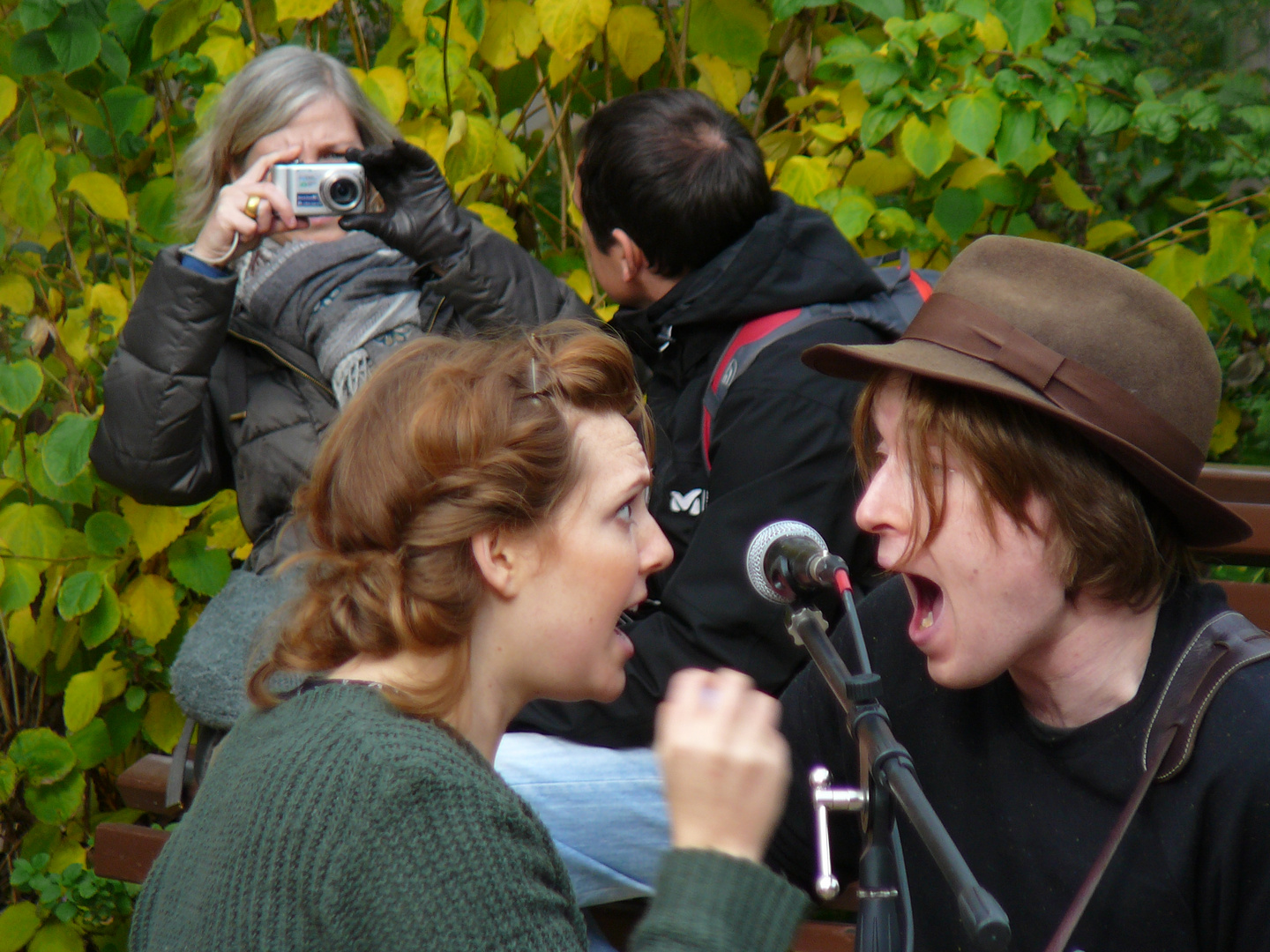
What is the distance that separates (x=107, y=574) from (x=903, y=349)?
2.15 metres

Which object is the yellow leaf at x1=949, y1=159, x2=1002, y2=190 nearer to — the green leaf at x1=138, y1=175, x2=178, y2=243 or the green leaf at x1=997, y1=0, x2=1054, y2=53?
the green leaf at x1=997, y1=0, x2=1054, y2=53

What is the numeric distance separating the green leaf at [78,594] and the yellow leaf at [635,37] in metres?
1.75

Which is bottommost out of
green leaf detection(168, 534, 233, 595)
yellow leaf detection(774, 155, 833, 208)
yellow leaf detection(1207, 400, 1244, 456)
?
green leaf detection(168, 534, 233, 595)

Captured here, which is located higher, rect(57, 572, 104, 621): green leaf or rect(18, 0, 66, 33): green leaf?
rect(18, 0, 66, 33): green leaf

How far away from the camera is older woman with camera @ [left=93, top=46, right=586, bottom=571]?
241cm

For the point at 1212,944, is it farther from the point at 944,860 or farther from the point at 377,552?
the point at 377,552

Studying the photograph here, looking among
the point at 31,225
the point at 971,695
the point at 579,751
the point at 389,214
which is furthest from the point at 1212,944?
the point at 31,225

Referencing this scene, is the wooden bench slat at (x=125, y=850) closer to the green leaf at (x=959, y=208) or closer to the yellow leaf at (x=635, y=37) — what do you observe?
the yellow leaf at (x=635, y=37)

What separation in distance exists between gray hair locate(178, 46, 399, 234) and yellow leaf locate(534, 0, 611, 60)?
416 millimetres

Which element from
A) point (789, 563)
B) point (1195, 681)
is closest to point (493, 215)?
point (789, 563)

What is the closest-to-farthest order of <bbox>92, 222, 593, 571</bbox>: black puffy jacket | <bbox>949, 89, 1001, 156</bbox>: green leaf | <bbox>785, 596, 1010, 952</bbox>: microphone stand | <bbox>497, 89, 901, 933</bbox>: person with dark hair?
<bbox>785, 596, 1010, 952</bbox>: microphone stand
<bbox>497, 89, 901, 933</bbox>: person with dark hair
<bbox>92, 222, 593, 571</bbox>: black puffy jacket
<bbox>949, 89, 1001, 156</bbox>: green leaf

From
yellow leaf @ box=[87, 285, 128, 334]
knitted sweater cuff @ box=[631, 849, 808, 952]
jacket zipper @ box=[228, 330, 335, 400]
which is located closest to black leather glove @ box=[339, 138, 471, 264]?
jacket zipper @ box=[228, 330, 335, 400]

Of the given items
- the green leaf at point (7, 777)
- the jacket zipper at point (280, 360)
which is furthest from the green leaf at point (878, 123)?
the green leaf at point (7, 777)

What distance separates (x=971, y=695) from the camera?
1700mm
